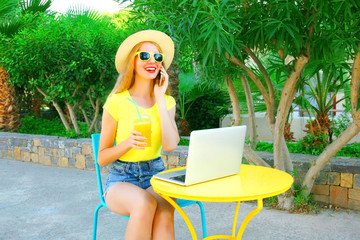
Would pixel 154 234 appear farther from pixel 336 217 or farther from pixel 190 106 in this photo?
pixel 190 106

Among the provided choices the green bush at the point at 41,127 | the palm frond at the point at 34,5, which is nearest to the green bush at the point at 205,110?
the green bush at the point at 41,127

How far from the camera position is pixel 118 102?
2.36 m

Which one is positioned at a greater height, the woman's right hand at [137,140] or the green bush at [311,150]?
the woman's right hand at [137,140]

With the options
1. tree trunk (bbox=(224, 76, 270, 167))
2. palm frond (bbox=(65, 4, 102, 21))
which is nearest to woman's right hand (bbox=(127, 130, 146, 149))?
tree trunk (bbox=(224, 76, 270, 167))

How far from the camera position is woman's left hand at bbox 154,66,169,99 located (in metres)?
2.39

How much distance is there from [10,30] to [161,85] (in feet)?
19.3

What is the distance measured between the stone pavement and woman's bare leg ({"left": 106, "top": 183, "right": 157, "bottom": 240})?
3.88 feet

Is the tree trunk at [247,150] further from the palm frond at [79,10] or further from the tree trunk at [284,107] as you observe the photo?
the palm frond at [79,10]

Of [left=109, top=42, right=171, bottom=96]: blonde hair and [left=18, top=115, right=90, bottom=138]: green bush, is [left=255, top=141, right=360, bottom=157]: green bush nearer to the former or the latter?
[left=109, top=42, right=171, bottom=96]: blonde hair

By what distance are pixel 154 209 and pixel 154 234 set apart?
0.42 feet

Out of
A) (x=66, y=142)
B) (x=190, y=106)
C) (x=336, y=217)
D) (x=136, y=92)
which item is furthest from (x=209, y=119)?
(x=136, y=92)

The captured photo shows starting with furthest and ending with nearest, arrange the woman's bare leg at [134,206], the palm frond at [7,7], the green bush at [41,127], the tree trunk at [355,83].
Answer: the green bush at [41,127]
the palm frond at [7,7]
the tree trunk at [355,83]
the woman's bare leg at [134,206]

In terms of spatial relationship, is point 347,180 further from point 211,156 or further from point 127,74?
point 127,74

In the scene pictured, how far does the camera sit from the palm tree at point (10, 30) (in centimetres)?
729
